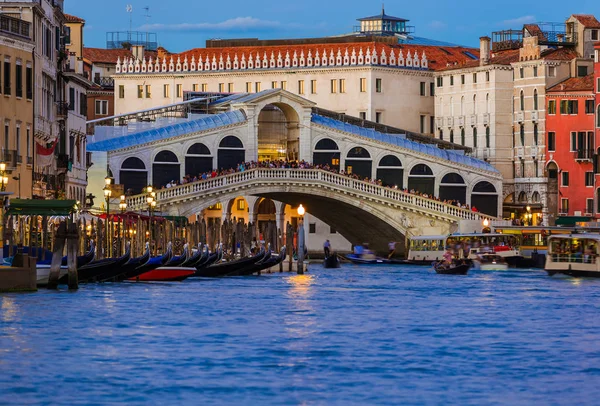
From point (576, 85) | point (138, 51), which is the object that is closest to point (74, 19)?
point (138, 51)

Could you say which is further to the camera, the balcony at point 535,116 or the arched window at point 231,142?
the balcony at point 535,116

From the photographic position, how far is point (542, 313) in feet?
131

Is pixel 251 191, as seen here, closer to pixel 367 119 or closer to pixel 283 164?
pixel 283 164

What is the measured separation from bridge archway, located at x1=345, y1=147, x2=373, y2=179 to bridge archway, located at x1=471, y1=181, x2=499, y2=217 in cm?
422

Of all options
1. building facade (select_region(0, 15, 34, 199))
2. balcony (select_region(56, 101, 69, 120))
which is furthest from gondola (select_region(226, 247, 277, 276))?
building facade (select_region(0, 15, 34, 199))

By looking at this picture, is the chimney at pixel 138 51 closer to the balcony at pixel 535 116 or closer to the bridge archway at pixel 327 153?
the bridge archway at pixel 327 153

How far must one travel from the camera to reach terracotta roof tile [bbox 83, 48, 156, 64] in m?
98.3

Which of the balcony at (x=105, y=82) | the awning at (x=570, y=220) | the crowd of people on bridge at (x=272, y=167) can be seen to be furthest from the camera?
the balcony at (x=105, y=82)

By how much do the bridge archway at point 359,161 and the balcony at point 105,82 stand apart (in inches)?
714

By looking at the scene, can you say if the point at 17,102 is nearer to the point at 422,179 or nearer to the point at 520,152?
the point at 422,179

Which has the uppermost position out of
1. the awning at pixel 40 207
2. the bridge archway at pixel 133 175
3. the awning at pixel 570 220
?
the bridge archway at pixel 133 175

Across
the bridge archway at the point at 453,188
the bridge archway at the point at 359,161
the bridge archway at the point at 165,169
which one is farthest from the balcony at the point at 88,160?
the bridge archway at the point at 453,188

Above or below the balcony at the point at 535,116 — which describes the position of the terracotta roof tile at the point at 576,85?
above

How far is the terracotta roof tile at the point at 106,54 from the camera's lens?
98312 millimetres
